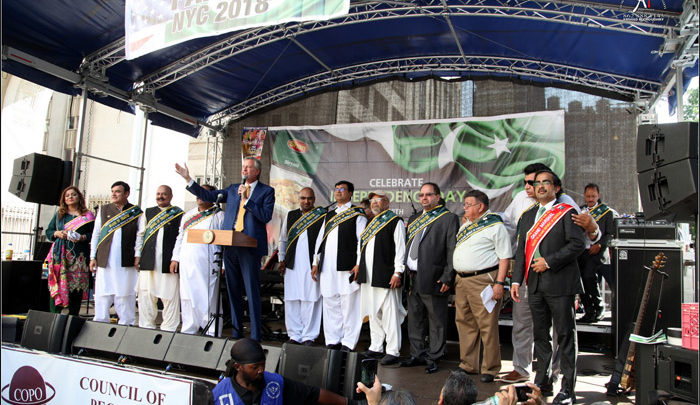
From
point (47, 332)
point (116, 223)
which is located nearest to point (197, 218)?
point (116, 223)

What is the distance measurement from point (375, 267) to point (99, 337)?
2.41 metres

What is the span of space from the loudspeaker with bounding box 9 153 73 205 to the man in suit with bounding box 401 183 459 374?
15.4 feet

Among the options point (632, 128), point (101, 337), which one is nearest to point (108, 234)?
point (101, 337)

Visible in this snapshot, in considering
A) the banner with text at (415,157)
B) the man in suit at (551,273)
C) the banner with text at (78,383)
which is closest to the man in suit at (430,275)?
the man in suit at (551,273)

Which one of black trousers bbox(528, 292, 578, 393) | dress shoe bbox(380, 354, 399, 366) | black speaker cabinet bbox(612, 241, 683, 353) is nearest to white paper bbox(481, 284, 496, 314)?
black trousers bbox(528, 292, 578, 393)

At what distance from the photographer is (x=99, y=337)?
4.14 metres

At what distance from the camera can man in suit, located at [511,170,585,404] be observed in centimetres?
367

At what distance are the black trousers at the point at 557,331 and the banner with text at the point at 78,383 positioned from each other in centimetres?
246

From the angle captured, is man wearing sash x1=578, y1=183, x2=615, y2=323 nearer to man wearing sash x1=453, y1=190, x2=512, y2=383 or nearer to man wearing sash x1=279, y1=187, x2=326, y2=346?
man wearing sash x1=453, y1=190, x2=512, y2=383

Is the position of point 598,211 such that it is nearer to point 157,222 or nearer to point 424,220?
point 424,220

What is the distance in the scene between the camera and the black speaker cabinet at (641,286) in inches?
185

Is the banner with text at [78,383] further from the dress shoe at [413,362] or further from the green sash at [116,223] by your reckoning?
the dress shoe at [413,362]

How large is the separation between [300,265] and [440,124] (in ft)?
13.7

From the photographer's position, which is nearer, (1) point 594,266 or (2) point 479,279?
(2) point 479,279
